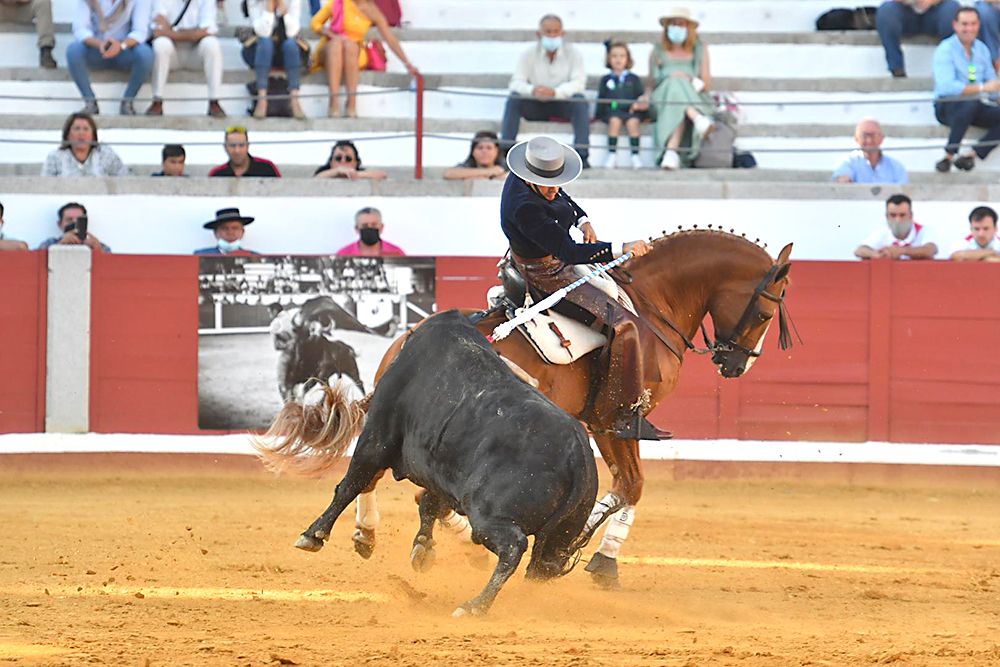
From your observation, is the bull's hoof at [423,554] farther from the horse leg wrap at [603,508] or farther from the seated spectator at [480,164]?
the seated spectator at [480,164]

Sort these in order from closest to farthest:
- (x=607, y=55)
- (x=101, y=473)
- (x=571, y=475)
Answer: (x=571, y=475) → (x=101, y=473) → (x=607, y=55)

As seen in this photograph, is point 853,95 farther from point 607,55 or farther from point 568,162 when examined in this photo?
point 568,162

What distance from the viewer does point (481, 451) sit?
5.28 meters

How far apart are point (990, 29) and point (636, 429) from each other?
323 inches

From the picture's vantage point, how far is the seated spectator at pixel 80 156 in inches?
445

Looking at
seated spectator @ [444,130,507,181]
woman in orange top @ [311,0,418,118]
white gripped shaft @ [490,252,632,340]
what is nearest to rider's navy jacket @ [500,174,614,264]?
white gripped shaft @ [490,252,632,340]

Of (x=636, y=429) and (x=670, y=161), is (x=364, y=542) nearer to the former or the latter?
(x=636, y=429)

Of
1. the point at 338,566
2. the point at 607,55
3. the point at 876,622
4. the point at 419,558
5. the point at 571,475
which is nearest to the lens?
the point at 571,475

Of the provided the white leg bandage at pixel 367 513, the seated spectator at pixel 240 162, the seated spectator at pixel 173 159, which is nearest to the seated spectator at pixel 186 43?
the seated spectator at pixel 173 159

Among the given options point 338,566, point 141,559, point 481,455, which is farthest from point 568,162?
point 141,559

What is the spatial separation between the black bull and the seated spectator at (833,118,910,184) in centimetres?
666

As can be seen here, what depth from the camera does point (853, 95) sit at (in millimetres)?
13578

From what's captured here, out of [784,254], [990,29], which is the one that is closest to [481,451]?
[784,254]

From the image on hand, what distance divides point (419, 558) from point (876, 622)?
1.87m
